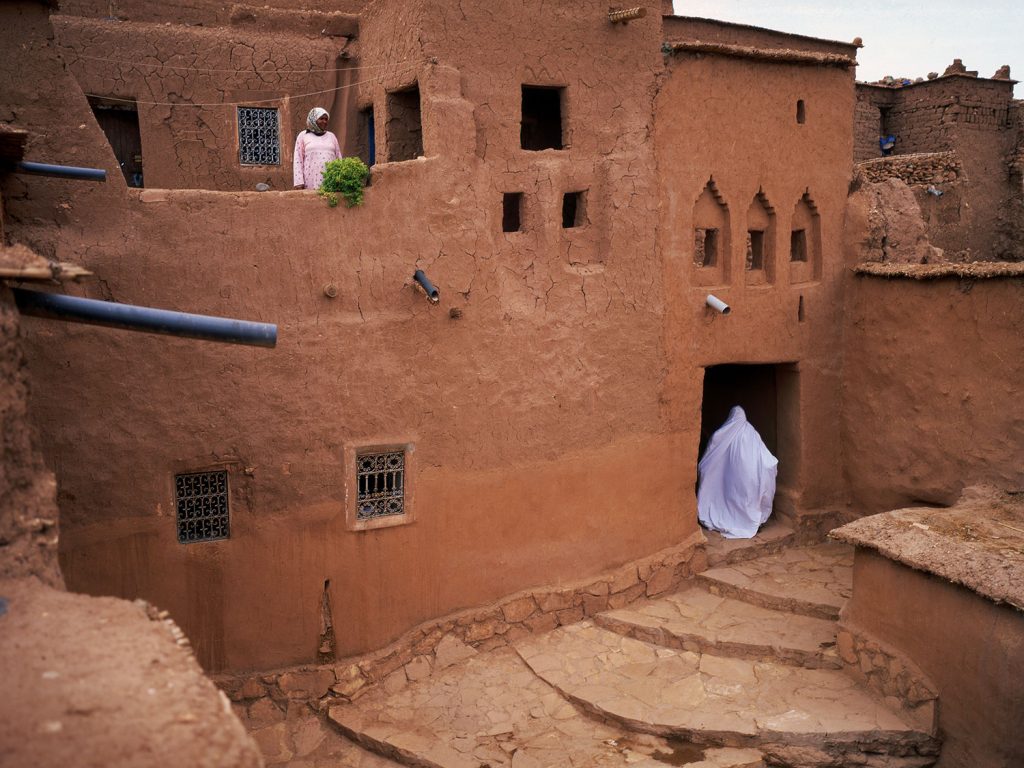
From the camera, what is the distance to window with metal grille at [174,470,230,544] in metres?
8.20

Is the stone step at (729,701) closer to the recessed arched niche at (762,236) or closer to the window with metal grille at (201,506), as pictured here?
the window with metal grille at (201,506)

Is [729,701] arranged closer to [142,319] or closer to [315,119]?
[142,319]

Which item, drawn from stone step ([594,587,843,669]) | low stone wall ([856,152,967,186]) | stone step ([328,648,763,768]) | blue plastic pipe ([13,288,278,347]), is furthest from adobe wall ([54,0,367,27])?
low stone wall ([856,152,967,186])

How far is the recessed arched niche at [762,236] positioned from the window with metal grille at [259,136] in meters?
5.27

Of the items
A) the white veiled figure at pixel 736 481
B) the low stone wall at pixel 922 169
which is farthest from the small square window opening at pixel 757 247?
the low stone wall at pixel 922 169

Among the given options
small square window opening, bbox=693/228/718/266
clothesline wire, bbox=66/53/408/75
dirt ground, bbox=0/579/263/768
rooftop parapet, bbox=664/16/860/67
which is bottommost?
dirt ground, bbox=0/579/263/768

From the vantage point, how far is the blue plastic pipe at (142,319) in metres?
5.38

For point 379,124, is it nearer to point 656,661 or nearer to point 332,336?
point 332,336

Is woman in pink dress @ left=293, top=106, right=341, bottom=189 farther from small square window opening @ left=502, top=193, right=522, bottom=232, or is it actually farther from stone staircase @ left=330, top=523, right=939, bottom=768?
stone staircase @ left=330, top=523, right=939, bottom=768

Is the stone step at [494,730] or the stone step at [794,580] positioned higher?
the stone step at [794,580]

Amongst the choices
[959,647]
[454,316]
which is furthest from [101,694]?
[959,647]

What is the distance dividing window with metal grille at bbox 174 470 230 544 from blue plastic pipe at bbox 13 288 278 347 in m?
2.98

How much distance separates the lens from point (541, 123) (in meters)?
11.0

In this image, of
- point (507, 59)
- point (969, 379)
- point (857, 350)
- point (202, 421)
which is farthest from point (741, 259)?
point (202, 421)
